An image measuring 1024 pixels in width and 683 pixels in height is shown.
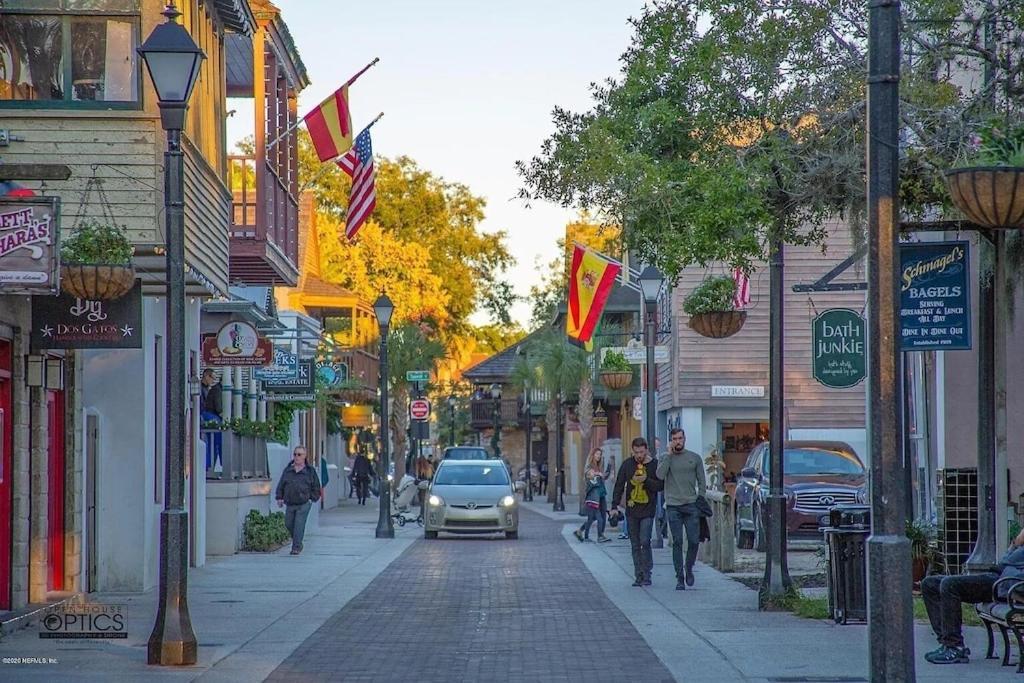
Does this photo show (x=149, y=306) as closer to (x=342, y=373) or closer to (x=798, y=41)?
(x=798, y=41)

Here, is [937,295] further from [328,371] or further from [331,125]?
[328,371]

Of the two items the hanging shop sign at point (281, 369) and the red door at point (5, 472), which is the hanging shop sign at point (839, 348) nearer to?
the red door at point (5, 472)

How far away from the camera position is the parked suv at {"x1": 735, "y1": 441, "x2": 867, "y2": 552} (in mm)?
26688

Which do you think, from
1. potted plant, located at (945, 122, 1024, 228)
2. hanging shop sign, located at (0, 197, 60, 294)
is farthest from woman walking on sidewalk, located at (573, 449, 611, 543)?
potted plant, located at (945, 122, 1024, 228)

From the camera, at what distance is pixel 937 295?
14469mm

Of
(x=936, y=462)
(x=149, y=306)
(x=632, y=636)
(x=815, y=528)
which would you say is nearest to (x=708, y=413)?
(x=815, y=528)

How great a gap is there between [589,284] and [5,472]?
1620 cm

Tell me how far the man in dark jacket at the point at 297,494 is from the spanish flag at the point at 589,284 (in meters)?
5.71

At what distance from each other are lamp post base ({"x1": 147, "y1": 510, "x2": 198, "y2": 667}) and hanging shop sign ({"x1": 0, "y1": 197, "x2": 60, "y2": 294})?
202 centimetres

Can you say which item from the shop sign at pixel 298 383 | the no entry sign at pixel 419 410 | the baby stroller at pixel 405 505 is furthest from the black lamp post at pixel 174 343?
the no entry sign at pixel 419 410

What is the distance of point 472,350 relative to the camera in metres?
71.6

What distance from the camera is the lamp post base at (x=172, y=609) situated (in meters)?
12.5

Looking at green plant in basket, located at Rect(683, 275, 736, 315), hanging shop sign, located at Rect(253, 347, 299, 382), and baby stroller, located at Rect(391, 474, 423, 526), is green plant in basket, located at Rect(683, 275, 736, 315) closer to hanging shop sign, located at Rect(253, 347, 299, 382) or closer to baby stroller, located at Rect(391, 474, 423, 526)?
hanging shop sign, located at Rect(253, 347, 299, 382)

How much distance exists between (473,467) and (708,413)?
959 cm
